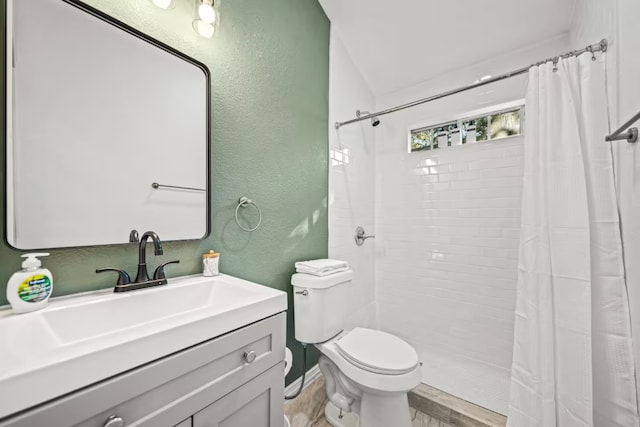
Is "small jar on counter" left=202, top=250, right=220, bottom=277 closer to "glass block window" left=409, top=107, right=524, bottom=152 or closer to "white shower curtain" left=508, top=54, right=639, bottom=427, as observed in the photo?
"white shower curtain" left=508, top=54, right=639, bottom=427

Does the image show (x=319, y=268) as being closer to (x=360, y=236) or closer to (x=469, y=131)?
(x=360, y=236)

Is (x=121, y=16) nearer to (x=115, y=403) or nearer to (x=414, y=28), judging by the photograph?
(x=115, y=403)

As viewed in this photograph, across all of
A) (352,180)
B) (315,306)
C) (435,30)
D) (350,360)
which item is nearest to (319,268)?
(315,306)

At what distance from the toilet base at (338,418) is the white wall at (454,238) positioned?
716mm

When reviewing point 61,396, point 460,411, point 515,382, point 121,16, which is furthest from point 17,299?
point 460,411

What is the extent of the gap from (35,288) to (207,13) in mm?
1263

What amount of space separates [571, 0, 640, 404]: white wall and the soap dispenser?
1.89 meters

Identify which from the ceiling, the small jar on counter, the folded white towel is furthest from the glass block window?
the small jar on counter

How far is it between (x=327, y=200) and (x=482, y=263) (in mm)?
1303

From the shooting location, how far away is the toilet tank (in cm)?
147

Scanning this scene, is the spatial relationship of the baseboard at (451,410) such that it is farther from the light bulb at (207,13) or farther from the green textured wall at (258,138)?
the light bulb at (207,13)

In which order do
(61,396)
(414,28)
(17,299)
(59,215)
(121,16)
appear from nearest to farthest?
(61,396) → (17,299) → (59,215) → (121,16) → (414,28)

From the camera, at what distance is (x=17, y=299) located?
71 centimetres

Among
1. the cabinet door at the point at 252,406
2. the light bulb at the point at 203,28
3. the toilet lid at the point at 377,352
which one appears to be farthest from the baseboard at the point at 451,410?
the light bulb at the point at 203,28
